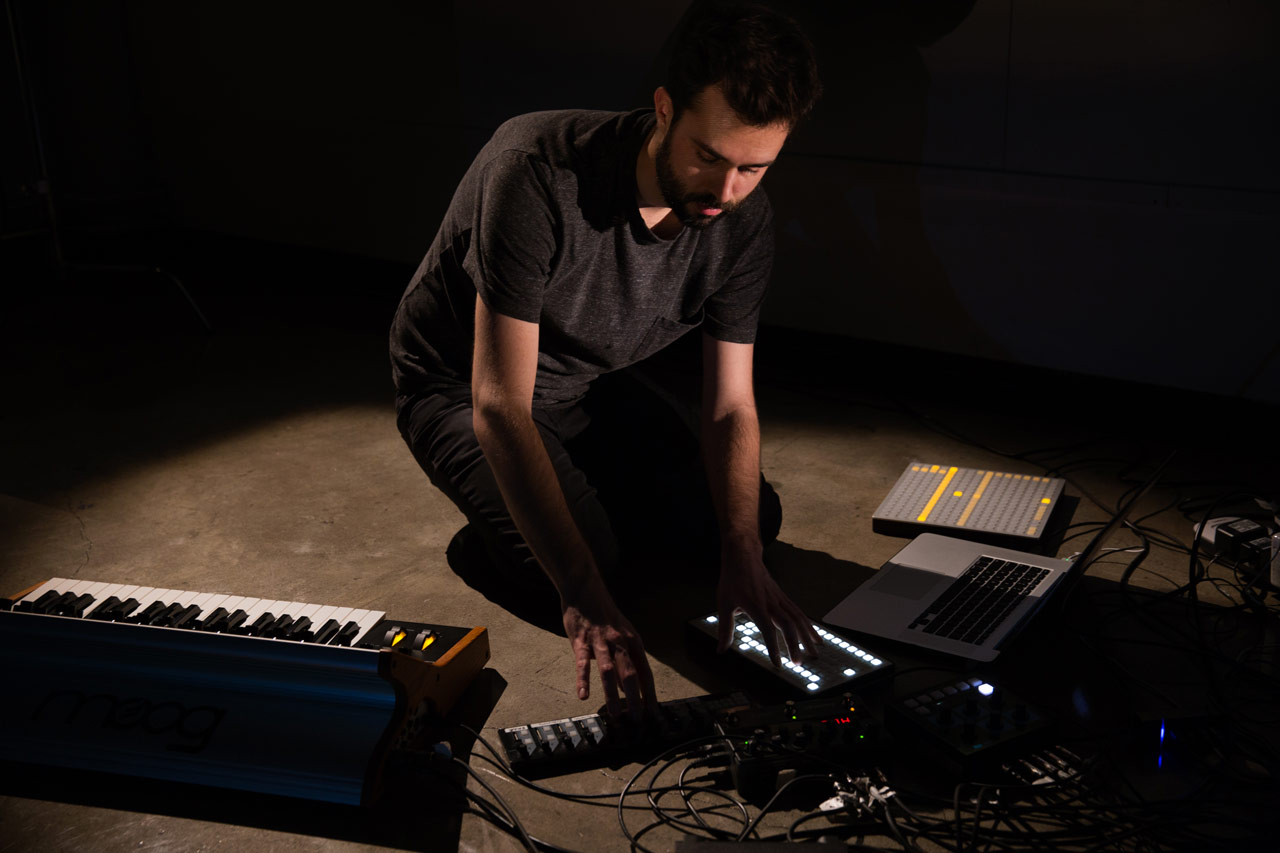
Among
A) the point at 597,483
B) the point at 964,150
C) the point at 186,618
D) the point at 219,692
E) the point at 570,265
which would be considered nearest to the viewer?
the point at 219,692

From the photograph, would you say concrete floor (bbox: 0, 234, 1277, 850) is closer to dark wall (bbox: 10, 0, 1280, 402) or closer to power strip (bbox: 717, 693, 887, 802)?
power strip (bbox: 717, 693, 887, 802)

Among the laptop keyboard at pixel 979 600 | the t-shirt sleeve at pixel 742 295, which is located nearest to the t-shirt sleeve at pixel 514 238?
the t-shirt sleeve at pixel 742 295

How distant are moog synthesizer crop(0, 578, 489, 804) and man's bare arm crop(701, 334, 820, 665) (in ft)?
1.54

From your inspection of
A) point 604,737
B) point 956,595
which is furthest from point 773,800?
point 956,595

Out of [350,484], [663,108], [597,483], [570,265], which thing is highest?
[663,108]

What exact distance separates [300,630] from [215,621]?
146mm

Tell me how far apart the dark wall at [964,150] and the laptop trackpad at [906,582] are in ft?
4.22

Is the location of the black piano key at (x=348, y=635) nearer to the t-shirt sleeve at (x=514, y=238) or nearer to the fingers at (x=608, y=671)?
the fingers at (x=608, y=671)

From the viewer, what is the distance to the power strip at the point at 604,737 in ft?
5.39

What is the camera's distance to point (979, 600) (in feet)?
6.70

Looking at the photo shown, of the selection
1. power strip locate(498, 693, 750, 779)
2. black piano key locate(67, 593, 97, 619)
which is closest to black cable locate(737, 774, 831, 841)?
power strip locate(498, 693, 750, 779)

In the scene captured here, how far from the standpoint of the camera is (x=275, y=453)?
2980 mm

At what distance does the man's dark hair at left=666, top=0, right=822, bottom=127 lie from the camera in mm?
1656

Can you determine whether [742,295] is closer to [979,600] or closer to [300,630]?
[979,600]
